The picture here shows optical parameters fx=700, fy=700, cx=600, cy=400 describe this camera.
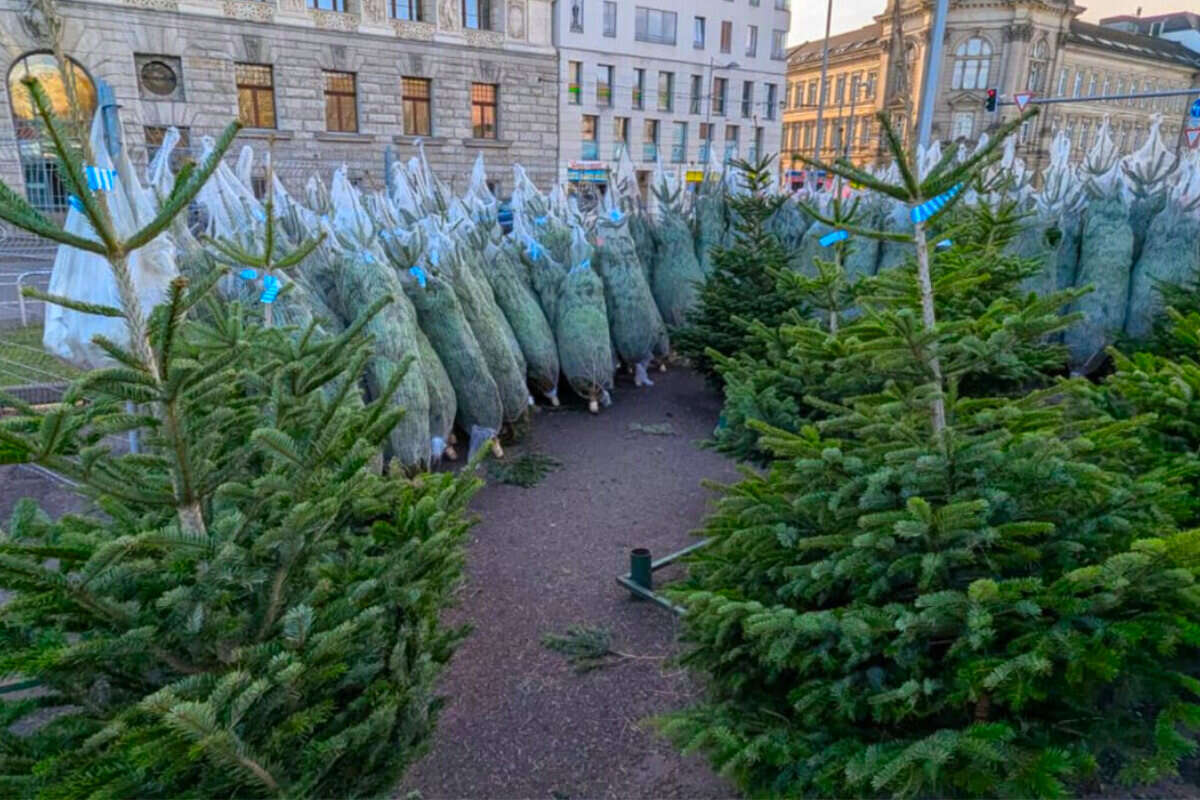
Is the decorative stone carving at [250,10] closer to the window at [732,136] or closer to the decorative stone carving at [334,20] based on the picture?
the decorative stone carving at [334,20]

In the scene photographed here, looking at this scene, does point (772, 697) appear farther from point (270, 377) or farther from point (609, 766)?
point (270, 377)

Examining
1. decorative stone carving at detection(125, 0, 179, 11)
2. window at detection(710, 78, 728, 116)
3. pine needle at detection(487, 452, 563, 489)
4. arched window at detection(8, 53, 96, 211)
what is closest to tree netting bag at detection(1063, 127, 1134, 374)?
pine needle at detection(487, 452, 563, 489)

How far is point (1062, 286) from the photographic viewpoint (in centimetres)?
965

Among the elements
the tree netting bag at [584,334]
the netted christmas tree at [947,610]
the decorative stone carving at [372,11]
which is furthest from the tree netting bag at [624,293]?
the decorative stone carving at [372,11]

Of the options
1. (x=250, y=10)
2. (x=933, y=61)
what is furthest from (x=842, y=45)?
(x=933, y=61)

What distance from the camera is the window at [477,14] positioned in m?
26.1

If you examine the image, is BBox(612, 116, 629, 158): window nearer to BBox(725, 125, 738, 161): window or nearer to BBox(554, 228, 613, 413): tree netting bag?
BBox(725, 125, 738, 161): window

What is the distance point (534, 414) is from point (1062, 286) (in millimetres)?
7461

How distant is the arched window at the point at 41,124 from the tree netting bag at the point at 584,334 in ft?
16.0

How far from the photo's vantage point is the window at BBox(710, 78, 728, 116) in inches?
1423

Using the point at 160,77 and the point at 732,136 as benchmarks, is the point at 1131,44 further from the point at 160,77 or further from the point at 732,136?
the point at 160,77

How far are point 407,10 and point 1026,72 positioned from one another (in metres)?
43.8

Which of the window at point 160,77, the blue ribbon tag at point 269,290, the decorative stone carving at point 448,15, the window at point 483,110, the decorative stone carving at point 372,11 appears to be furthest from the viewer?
the window at point 483,110

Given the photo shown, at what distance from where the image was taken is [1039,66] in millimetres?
48969
